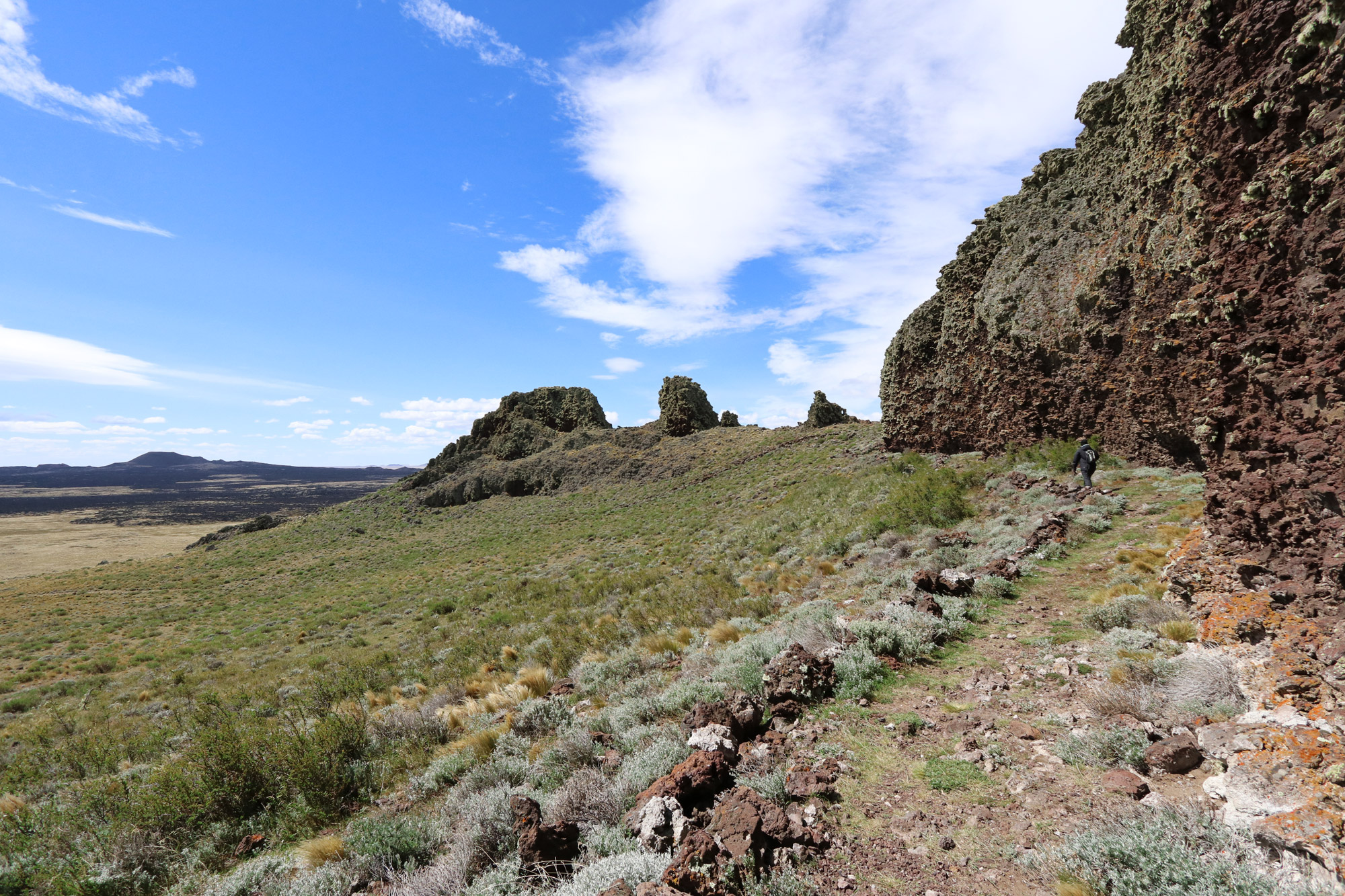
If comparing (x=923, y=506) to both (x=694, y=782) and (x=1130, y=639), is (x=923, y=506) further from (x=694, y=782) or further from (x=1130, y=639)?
(x=694, y=782)

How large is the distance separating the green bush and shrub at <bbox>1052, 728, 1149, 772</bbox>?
9310 mm

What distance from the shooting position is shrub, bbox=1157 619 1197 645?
498 cm

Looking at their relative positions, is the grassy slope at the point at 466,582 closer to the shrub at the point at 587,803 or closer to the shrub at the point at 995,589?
the shrub at the point at 995,589

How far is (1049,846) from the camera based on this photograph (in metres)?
3.12

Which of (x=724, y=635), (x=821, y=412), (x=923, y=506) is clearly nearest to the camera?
(x=724, y=635)

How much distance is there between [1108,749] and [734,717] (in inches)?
118

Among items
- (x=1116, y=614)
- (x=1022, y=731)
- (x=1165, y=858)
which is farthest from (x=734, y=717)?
(x=1116, y=614)

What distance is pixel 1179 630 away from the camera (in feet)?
16.6

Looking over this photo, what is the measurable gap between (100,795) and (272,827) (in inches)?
115

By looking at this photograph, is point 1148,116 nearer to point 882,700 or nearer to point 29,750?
point 882,700

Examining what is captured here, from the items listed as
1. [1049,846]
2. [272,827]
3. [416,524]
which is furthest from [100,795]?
[416,524]

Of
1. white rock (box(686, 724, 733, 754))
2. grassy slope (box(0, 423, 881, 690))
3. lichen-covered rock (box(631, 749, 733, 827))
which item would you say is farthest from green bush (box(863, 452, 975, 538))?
lichen-covered rock (box(631, 749, 733, 827))

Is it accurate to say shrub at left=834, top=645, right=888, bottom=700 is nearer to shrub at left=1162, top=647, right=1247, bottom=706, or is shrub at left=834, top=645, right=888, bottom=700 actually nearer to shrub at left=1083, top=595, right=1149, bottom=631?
shrub at left=1162, top=647, right=1247, bottom=706

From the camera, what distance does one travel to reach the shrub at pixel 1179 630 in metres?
4.98
